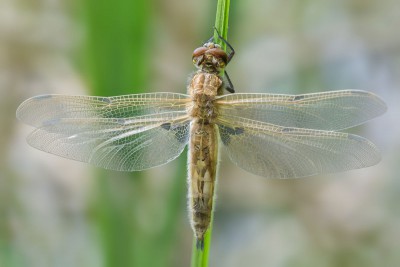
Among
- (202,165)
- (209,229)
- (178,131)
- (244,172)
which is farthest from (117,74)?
(244,172)

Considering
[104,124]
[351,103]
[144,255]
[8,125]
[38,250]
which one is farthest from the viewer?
[8,125]

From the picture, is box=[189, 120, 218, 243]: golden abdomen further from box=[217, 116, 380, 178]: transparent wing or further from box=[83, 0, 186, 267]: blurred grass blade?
box=[83, 0, 186, 267]: blurred grass blade

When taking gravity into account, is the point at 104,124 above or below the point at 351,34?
below

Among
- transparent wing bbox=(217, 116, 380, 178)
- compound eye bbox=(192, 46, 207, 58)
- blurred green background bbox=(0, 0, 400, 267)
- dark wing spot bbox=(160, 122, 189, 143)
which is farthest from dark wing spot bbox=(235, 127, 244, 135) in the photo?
blurred green background bbox=(0, 0, 400, 267)

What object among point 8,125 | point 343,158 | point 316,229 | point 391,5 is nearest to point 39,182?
point 8,125

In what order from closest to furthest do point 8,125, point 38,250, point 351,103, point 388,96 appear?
point 351,103 < point 38,250 < point 8,125 < point 388,96

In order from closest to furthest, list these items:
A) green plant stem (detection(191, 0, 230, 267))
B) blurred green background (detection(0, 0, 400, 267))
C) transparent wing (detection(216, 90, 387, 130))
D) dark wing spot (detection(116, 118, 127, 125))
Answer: green plant stem (detection(191, 0, 230, 267)) → transparent wing (detection(216, 90, 387, 130)) → dark wing spot (detection(116, 118, 127, 125)) → blurred green background (detection(0, 0, 400, 267))

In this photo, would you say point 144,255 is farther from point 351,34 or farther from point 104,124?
point 351,34
